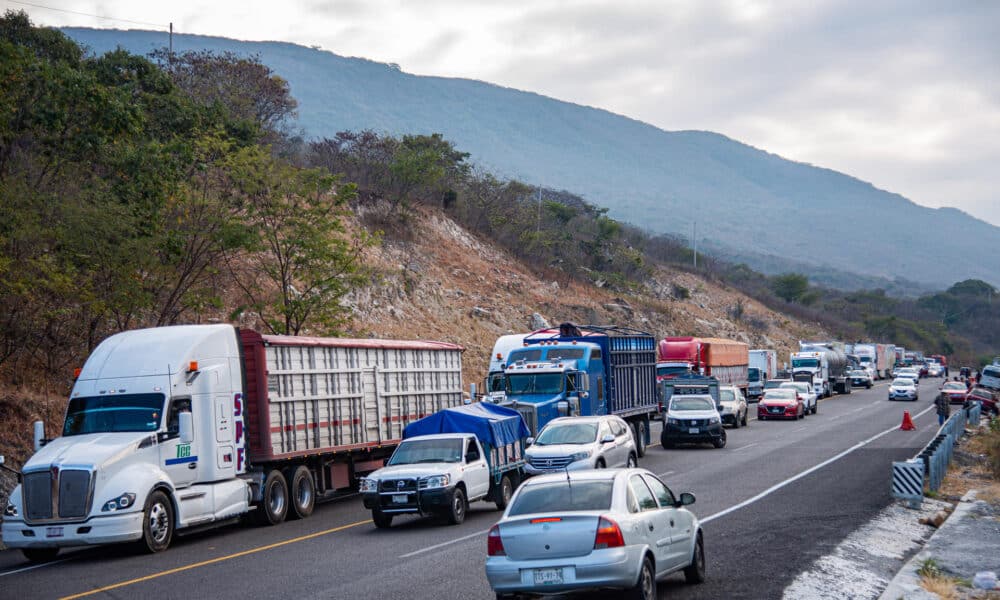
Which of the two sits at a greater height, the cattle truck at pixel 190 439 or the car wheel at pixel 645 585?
the cattle truck at pixel 190 439

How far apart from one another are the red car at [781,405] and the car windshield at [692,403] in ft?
51.0

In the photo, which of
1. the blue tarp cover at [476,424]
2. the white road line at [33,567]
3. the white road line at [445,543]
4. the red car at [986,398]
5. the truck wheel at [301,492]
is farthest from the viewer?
the red car at [986,398]

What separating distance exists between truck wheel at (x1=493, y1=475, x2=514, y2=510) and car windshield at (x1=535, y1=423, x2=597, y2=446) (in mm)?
1397

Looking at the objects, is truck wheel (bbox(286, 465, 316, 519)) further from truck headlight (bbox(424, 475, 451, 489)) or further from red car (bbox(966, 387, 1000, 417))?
red car (bbox(966, 387, 1000, 417))

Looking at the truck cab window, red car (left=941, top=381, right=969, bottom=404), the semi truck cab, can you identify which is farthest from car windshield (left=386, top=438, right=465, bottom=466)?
red car (left=941, top=381, right=969, bottom=404)

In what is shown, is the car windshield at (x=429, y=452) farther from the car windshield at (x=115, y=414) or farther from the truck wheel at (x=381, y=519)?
the car windshield at (x=115, y=414)

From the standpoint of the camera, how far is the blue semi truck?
89.5ft

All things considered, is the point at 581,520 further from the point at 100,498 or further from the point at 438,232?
the point at 438,232

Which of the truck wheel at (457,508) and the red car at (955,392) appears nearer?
the truck wheel at (457,508)

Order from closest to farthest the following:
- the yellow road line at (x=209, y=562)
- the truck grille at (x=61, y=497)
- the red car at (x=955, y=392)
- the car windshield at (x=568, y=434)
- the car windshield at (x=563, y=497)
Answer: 1. the car windshield at (x=563, y=497)
2. the yellow road line at (x=209, y=562)
3. the truck grille at (x=61, y=497)
4. the car windshield at (x=568, y=434)
5. the red car at (x=955, y=392)

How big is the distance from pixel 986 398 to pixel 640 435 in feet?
80.0

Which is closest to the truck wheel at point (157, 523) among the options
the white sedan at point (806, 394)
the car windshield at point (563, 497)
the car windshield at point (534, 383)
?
the car windshield at point (563, 497)

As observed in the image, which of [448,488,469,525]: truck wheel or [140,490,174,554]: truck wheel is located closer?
[140,490,174,554]: truck wheel

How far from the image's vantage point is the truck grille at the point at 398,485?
18.7 m
